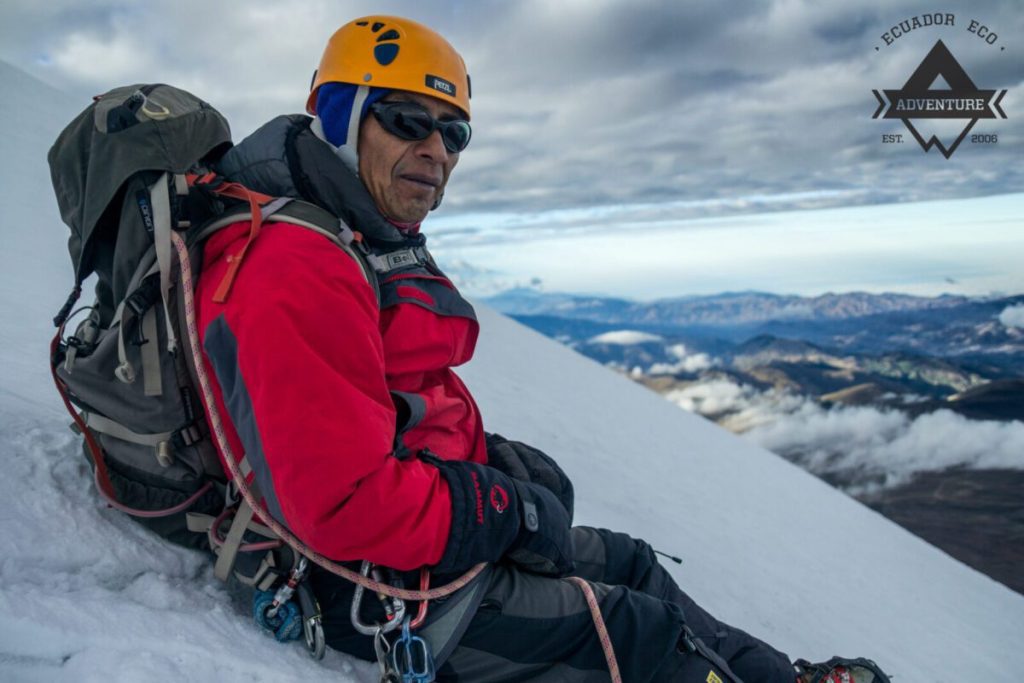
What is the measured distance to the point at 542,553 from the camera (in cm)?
244

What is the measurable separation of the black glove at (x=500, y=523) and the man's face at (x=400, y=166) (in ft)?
3.10

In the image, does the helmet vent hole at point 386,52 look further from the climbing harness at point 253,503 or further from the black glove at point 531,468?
the black glove at point 531,468

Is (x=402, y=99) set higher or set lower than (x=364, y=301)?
higher

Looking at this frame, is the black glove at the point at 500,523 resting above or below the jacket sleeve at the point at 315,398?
Result: below

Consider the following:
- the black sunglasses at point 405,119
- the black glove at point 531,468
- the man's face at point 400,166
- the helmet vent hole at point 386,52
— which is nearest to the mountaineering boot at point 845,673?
the black glove at point 531,468

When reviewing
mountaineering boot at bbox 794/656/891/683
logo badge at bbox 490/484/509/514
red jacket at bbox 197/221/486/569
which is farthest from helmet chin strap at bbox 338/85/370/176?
mountaineering boot at bbox 794/656/891/683

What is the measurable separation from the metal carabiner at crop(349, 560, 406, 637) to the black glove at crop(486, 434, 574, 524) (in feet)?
2.47

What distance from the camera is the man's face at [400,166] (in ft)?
8.52

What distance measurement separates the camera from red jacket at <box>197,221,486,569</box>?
189cm

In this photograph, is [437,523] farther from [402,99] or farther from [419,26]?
[419,26]

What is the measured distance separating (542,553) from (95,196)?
1822 mm

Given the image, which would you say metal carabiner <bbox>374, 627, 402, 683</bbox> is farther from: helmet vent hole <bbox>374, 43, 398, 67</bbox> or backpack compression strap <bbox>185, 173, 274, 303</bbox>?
helmet vent hole <bbox>374, 43, 398, 67</bbox>

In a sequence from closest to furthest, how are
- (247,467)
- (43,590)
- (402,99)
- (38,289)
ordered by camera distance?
(43,590) < (247,467) < (402,99) < (38,289)

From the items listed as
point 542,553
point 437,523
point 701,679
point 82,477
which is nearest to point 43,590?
point 82,477
